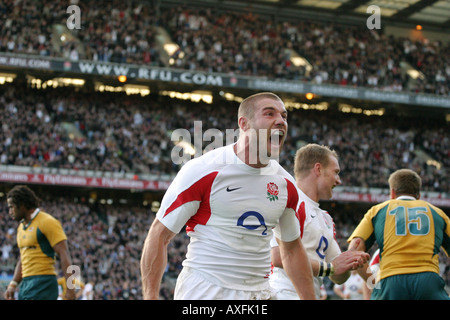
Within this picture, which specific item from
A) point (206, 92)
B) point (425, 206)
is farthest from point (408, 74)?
point (425, 206)

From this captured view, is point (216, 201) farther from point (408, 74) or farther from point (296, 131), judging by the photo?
point (408, 74)

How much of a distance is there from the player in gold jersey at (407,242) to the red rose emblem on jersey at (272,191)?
2.13m

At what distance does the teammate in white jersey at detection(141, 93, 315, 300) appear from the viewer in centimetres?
423

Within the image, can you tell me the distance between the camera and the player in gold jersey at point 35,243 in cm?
827

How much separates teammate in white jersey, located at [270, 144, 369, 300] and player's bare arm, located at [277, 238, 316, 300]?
0.64 metres

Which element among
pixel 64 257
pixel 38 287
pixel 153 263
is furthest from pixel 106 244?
pixel 153 263

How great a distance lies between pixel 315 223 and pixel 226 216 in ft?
6.40

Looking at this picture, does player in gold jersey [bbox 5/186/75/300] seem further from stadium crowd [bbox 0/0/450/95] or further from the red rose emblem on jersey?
stadium crowd [bbox 0/0/450/95]

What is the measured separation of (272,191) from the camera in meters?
4.48

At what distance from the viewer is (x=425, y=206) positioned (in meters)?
6.64

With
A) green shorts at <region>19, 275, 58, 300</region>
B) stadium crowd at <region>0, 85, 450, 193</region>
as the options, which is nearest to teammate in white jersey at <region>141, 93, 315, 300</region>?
green shorts at <region>19, 275, 58, 300</region>

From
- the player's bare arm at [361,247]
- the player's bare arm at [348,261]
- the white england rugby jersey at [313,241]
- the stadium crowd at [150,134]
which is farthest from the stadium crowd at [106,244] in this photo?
the player's bare arm at [348,261]

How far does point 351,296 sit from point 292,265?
A: 30.9 feet

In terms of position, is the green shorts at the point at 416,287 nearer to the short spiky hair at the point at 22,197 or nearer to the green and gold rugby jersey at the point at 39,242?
the green and gold rugby jersey at the point at 39,242
